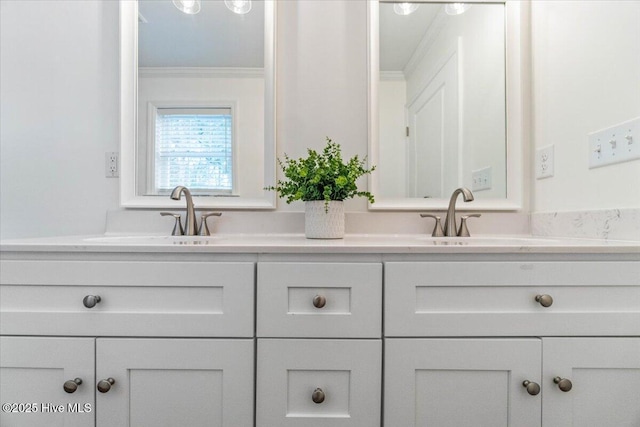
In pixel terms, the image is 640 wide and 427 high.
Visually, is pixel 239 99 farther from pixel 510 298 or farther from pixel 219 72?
pixel 510 298

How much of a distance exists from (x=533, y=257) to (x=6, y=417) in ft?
4.50

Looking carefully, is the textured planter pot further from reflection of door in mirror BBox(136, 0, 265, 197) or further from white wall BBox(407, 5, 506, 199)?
white wall BBox(407, 5, 506, 199)

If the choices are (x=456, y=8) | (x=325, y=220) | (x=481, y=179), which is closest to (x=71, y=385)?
(x=325, y=220)

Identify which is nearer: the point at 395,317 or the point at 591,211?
the point at 395,317

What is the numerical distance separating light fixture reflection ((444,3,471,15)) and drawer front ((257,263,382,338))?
1113mm

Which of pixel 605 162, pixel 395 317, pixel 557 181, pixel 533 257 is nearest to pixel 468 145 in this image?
pixel 557 181

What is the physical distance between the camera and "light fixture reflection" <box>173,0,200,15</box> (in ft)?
4.46

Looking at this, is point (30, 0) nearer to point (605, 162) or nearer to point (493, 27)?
point (493, 27)

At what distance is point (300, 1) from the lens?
53.2 inches

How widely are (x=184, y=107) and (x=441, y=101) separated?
1.00 meters

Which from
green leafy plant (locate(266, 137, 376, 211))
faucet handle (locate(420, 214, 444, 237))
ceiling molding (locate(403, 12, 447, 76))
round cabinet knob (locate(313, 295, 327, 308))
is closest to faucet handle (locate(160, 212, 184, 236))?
green leafy plant (locate(266, 137, 376, 211))

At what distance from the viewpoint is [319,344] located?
2.83 feet

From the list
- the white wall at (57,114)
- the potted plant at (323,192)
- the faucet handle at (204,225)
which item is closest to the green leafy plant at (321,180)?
the potted plant at (323,192)

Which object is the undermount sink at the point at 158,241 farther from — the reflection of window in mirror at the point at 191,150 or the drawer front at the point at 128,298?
the reflection of window in mirror at the point at 191,150
